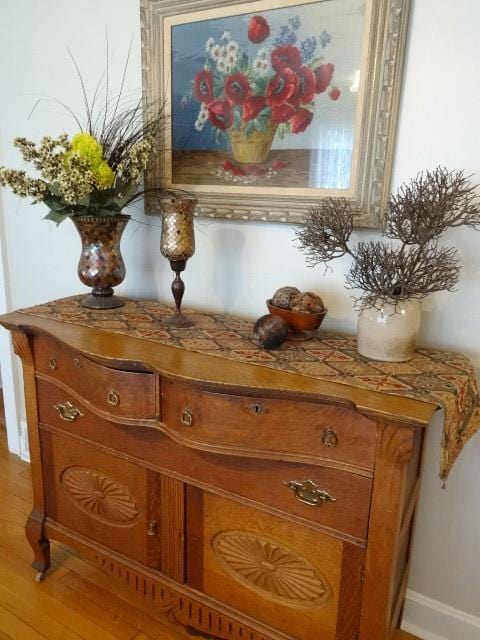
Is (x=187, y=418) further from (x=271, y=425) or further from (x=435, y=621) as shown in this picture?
(x=435, y=621)

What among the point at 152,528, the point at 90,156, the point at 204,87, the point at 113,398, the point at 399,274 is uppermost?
the point at 204,87

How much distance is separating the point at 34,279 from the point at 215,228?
103cm

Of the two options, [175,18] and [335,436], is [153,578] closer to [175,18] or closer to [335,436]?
[335,436]

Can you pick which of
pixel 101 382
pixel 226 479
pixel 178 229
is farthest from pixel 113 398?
pixel 178 229

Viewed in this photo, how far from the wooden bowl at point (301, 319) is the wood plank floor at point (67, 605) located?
1055mm

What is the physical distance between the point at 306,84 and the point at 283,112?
98 millimetres

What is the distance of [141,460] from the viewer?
1.32m

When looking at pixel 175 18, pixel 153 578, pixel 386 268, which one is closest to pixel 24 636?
pixel 153 578

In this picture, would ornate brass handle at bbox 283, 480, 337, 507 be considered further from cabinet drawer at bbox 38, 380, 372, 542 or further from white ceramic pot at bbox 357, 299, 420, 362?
white ceramic pot at bbox 357, 299, 420, 362

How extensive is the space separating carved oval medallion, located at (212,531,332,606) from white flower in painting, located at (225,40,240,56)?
4.50 feet

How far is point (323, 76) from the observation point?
1.31 metres

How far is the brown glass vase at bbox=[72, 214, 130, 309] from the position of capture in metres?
1.51

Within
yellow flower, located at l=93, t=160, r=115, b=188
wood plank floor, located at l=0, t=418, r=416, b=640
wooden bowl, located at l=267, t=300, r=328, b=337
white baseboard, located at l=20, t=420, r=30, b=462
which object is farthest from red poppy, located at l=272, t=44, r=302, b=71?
white baseboard, located at l=20, t=420, r=30, b=462

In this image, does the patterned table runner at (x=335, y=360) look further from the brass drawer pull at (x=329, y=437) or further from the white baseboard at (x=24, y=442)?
the white baseboard at (x=24, y=442)
